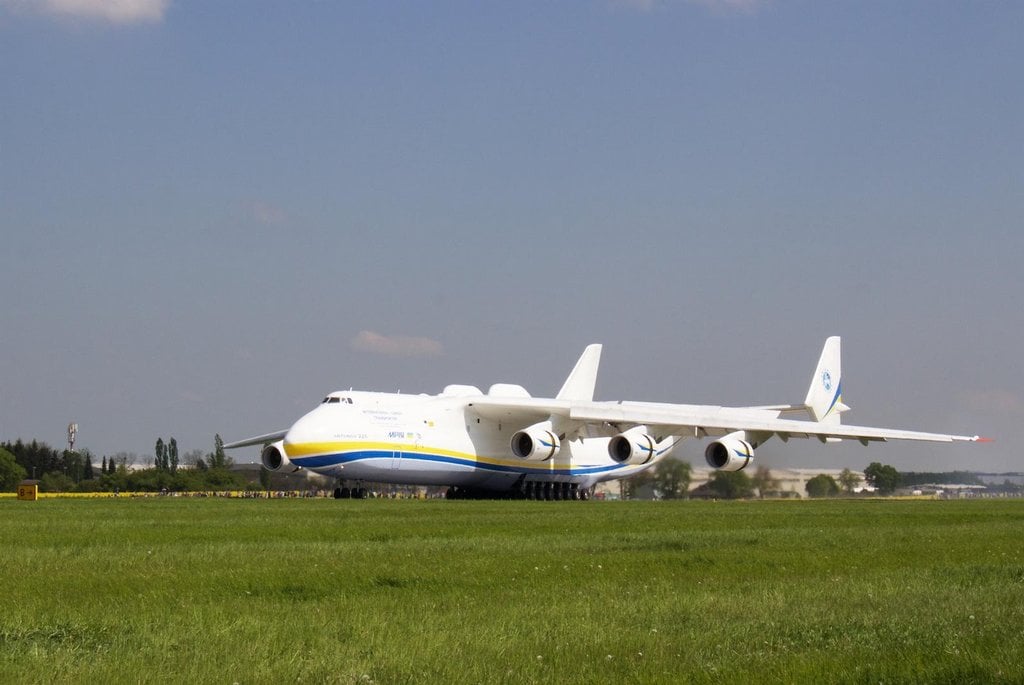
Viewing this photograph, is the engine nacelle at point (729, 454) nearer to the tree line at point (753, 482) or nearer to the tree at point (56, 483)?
the tree line at point (753, 482)

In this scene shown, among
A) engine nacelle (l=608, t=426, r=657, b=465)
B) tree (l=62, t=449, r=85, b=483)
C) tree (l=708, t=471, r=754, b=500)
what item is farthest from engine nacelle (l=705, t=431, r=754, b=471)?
tree (l=62, t=449, r=85, b=483)

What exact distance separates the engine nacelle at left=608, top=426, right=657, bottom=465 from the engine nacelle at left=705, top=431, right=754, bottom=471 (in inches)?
80.0

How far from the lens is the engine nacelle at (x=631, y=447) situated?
44.8 m

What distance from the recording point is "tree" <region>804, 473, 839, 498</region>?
50.0m

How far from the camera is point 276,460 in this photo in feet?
151

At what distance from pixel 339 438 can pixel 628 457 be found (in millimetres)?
9238

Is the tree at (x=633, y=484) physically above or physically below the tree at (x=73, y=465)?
below

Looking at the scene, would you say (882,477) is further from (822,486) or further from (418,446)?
(418,446)

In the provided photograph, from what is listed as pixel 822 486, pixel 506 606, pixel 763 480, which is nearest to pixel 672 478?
pixel 763 480

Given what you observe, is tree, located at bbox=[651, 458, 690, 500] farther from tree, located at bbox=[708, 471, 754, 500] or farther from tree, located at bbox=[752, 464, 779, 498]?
tree, located at bbox=[752, 464, 779, 498]

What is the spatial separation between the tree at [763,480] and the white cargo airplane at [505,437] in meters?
1.70

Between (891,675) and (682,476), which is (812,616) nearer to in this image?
(891,675)

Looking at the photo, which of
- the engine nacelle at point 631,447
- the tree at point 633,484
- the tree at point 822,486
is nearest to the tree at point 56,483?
the tree at point 633,484

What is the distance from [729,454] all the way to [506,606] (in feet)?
110
